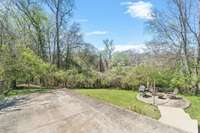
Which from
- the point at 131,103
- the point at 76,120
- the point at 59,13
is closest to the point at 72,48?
the point at 59,13

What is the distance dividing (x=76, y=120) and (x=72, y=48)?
2436 cm

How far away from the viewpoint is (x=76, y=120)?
807 cm

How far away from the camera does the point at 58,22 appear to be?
29688 millimetres

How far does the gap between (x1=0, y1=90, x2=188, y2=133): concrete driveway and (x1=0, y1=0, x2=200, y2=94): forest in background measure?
10608 mm

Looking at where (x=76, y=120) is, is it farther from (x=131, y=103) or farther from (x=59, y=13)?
(x=59, y=13)

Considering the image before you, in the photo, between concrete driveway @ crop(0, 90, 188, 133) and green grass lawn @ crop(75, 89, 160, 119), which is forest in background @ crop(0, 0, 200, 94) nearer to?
green grass lawn @ crop(75, 89, 160, 119)

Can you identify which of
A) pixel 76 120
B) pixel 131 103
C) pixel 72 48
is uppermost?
pixel 72 48

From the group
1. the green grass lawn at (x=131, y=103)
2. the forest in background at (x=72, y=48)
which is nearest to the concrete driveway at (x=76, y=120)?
the green grass lawn at (x=131, y=103)

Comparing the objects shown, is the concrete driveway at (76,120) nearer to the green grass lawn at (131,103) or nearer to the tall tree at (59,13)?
the green grass lawn at (131,103)

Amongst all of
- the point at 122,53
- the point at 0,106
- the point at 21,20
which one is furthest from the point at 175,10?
the point at 122,53

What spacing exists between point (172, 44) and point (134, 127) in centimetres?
1845

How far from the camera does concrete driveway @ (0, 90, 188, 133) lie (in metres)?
7.18

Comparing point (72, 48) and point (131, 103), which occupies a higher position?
point (72, 48)

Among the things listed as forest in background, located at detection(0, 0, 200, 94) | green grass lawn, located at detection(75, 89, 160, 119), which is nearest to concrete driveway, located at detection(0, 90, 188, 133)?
green grass lawn, located at detection(75, 89, 160, 119)
